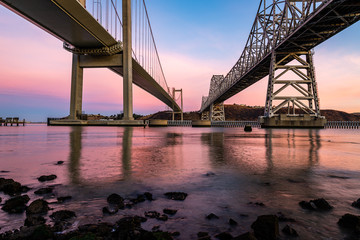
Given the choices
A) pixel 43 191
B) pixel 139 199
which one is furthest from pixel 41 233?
pixel 43 191

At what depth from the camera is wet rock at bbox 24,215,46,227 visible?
1519 millimetres

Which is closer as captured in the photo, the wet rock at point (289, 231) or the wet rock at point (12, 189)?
the wet rock at point (289, 231)

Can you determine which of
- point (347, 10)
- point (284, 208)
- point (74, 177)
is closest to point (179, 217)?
→ point (284, 208)

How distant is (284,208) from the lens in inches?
73.6

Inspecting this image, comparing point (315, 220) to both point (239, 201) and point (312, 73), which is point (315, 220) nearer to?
point (239, 201)

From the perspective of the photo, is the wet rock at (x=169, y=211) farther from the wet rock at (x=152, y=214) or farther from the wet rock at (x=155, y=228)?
the wet rock at (x=155, y=228)

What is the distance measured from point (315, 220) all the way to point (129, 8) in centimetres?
3571

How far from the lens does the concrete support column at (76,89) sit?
3228 centimetres

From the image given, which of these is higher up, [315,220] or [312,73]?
[312,73]

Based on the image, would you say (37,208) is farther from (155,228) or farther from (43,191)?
(155,228)

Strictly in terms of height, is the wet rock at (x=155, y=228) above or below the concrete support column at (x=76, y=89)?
below

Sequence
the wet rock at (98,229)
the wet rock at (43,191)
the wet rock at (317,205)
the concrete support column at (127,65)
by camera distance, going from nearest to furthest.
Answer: the wet rock at (98,229) → the wet rock at (317,205) → the wet rock at (43,191) → the concrete support column at (127,65)

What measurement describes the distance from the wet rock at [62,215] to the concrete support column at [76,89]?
34.1 m

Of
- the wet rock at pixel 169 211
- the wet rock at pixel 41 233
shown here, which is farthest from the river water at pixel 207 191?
the wet rock at pixel 41 233
